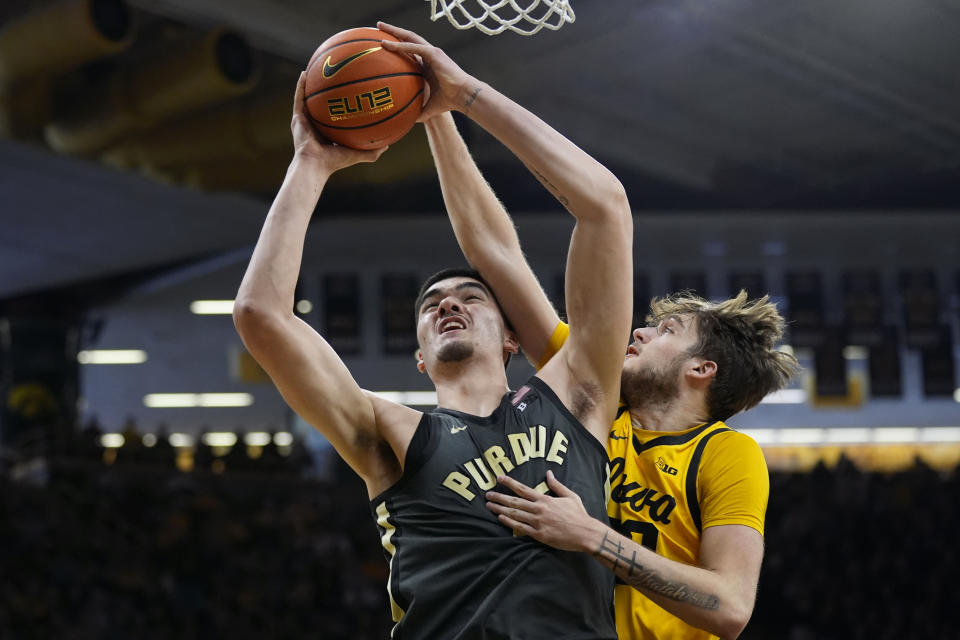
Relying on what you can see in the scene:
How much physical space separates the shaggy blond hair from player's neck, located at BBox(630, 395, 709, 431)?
56 millimetres

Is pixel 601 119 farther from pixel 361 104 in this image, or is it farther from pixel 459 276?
pixel 361 104

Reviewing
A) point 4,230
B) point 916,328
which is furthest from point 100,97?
point 916,328

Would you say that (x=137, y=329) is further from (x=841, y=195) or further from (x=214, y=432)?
(x=841, y=195)

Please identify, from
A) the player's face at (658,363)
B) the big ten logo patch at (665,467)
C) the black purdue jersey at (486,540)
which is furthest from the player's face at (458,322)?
the big ten logo patch at (665,467)

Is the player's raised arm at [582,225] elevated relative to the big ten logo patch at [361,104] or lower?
lower

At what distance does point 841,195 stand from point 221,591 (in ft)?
30.6

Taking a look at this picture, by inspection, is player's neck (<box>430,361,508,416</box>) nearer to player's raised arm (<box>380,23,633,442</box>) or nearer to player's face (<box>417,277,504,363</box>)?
player's face (<box>417,277,504,363</box>)

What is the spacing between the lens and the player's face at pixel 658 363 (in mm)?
3045

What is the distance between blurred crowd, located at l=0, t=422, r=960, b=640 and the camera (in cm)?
1025

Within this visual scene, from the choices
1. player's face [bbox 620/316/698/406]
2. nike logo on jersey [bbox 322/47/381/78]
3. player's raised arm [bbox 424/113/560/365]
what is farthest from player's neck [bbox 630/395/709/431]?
nike logo on jersey [bbox 322/47/381/78]

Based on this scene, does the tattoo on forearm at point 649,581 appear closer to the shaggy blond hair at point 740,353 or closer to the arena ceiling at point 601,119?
the shaggy blond hair at point 740,353

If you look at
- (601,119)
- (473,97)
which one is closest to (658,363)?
(473,97)

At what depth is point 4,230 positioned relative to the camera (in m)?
12.5

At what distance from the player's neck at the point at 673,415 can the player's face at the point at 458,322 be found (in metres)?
0.46
